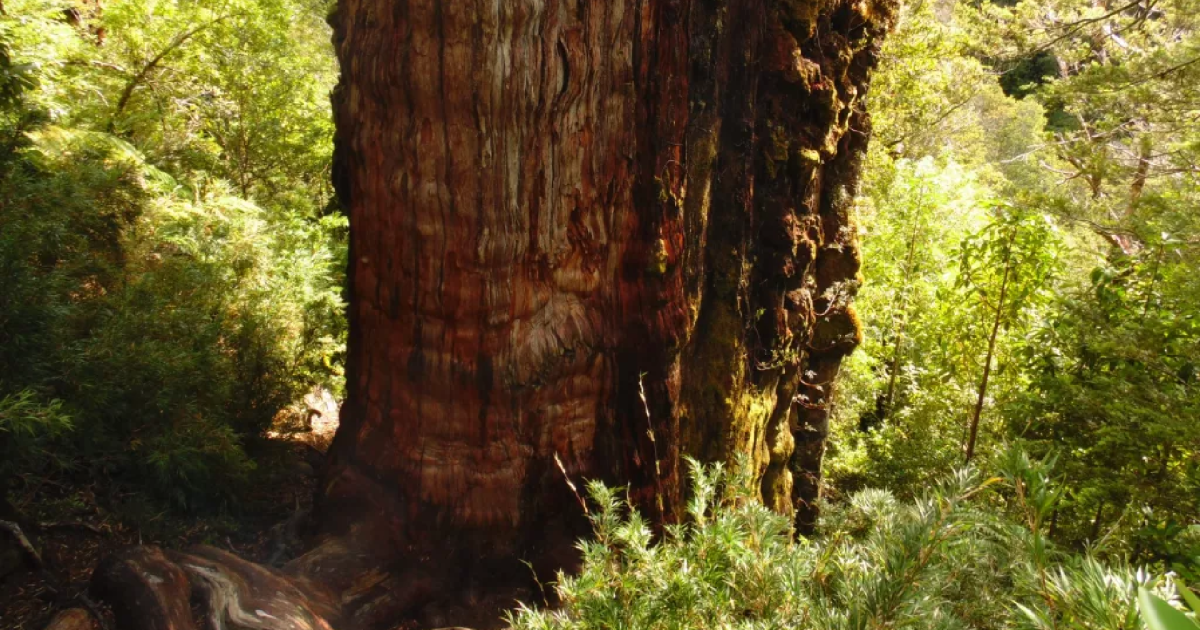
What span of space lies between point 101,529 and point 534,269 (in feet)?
7.82

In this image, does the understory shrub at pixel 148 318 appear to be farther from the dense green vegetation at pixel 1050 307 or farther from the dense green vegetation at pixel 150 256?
the dense green vegetation at pixel 1050 307

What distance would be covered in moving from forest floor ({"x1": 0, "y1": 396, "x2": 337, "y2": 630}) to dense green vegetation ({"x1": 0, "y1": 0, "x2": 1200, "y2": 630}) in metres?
0.12

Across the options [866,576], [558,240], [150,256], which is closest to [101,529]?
[150,256]

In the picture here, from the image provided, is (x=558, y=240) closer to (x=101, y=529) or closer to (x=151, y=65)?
(x=101, y=529)

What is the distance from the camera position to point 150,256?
450 centimetres

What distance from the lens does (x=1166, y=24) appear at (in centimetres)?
1131

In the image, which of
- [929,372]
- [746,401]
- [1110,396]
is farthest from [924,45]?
[746,401]

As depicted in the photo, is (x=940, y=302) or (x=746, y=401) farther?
(x=940, y=302)

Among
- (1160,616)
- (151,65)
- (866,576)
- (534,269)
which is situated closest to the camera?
(1160,616)

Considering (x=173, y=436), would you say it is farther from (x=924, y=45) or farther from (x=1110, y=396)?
(x=924, y=45)

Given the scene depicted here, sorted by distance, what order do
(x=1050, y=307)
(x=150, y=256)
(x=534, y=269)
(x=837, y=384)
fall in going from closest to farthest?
(x=534, y=269), (x=150, y=256), (x=837, y=384), (x=1050, y=307)

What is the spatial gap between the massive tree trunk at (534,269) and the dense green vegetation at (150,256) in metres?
0.71

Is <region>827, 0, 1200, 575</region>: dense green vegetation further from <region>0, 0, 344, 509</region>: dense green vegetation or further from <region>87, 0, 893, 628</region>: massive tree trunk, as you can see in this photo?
<region>0, 0, 344, 509</region>: dense green vegetation

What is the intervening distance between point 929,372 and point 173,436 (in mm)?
7474
